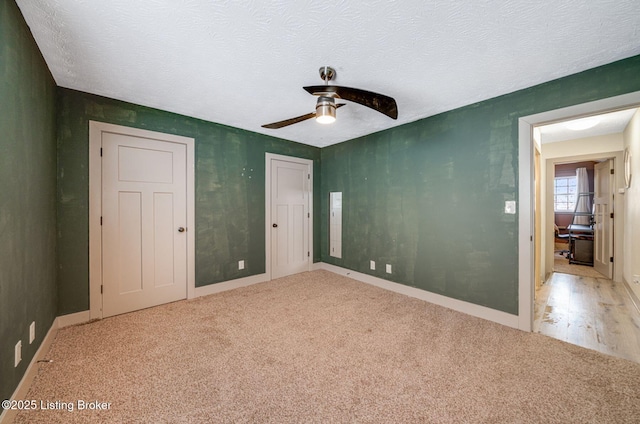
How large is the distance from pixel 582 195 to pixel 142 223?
10.8 m

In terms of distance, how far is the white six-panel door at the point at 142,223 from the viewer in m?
2.74

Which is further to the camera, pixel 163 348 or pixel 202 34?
pixel 163 348

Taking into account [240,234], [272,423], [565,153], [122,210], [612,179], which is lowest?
[272,423]

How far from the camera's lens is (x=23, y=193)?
167cm

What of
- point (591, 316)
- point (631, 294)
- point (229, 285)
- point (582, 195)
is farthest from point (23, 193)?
point (582, 195)

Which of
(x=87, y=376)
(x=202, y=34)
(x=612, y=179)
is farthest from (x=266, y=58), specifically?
(x=612, y=179)

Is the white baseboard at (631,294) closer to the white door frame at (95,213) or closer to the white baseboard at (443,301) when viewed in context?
the white baseboard at (443,301)

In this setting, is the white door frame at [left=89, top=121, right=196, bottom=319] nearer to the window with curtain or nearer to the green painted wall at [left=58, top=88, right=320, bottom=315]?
the green painted wall at [left=58, top=88, right=320, bottom=315]

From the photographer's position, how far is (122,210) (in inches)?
111

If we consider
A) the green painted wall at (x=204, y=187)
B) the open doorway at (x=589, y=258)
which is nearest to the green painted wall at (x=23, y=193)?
the green painted wall at (x=204, y=187)

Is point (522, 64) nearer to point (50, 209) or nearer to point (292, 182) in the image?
point (292, 182)

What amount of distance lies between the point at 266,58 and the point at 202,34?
0.46 meters

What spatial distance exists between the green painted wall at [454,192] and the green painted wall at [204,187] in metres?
1.28

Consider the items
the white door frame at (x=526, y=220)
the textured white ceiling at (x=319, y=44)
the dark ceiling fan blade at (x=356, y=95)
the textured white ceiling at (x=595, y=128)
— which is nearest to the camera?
the textured white ceiling at (x=319, y=44)
